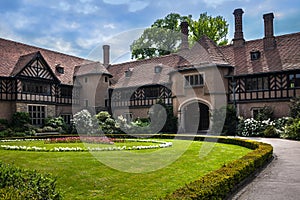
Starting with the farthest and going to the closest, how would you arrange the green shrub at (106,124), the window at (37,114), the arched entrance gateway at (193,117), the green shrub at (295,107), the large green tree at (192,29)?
1. the large green tree at (192,29)
2. the window at (37,114)
3. the arched entrance gateway at (193,117)
4. the green shrub at (106,124)
5. the green shrub at (295,107)

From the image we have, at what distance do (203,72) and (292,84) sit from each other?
696cm

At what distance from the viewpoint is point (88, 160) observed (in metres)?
10.2

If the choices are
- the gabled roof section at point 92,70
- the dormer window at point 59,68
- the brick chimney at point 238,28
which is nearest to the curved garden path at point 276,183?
the brick chimney at point 238,28

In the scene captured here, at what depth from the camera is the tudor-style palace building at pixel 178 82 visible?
24.7 metres

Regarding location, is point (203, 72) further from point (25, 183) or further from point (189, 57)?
point (25, 183)

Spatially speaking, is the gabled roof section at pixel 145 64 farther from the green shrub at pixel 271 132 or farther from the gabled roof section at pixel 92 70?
the green shrub at pixel 271 132

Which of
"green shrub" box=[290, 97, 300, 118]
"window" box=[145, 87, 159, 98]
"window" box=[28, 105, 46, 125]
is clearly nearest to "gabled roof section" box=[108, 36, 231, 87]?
"window" box=[145, 87, 159, 98]

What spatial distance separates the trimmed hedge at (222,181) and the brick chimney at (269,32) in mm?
18279

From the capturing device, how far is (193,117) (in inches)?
1144

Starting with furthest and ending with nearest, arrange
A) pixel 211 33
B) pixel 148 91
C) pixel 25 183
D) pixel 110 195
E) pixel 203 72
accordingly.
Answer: pixel 211 33 → pixel 148 91 → pixel 203 72 → pixel 110 195 → pixel 25 183

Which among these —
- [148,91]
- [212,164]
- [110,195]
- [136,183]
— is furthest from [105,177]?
[148,91]

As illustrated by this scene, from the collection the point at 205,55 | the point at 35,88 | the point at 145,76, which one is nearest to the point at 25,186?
the point at 205,55

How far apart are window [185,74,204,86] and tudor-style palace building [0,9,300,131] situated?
9 cm

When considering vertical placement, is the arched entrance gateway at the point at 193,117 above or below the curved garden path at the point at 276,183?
above
